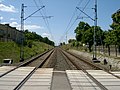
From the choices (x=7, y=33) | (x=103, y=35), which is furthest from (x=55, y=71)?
(x=103, y=35)

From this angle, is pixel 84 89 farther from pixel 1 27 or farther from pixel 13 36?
pixel 13 36

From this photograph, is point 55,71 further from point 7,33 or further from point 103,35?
point 103,35

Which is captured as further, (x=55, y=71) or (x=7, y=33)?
(x=7, y=33)

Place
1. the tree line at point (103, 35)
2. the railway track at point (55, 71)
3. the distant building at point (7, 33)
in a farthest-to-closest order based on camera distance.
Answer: the distant building at point (7, 33) < the tree line at point (103, 35) < the railway track at point (55, 71)

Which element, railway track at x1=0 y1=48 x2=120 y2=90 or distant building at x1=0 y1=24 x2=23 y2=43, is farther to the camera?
distant building at x1=0 y1=24 x2=23 y2=43

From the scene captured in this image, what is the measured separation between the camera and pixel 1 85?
51.2 ft

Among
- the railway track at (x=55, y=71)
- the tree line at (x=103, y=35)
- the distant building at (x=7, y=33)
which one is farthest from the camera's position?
the distant building at (x=7, y=33)

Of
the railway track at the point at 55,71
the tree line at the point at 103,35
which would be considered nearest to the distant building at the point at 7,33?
the tree line at the point at 103,35

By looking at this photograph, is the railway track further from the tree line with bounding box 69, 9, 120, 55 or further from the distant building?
the distant building

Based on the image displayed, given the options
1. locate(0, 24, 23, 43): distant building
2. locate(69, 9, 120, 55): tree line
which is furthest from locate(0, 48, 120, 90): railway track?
locate(0, 24, 23, 43): distant building

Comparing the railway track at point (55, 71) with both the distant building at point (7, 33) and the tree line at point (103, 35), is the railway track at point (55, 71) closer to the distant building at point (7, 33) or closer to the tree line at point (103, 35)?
the tree line at point (103, 35)

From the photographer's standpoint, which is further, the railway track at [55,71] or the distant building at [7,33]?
the distant building at [7,33]

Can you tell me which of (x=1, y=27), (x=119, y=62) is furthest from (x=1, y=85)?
(x=1, y=27)

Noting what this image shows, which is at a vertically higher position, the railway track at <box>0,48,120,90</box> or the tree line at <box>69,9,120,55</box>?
the tree line at <box>69,9,120,55</box>
